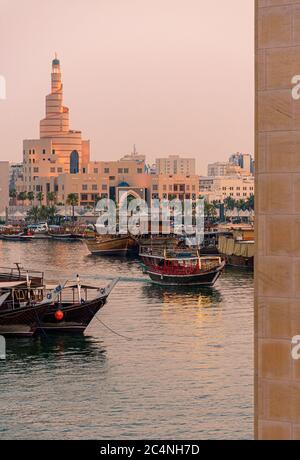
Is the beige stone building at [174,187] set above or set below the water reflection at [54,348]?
above


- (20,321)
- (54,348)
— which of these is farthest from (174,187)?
(54,348)

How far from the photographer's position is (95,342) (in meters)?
41.2

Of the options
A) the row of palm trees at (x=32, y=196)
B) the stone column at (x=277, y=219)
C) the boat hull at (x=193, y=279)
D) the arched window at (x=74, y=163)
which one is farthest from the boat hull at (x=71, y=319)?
the arched window at (x=74, y=163)

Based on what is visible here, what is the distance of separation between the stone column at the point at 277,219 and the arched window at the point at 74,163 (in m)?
181

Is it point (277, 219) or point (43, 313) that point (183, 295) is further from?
point (277, 219)

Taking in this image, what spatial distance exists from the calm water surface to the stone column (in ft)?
41.6

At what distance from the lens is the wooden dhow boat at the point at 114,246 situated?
347ft

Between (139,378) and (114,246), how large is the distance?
241ft

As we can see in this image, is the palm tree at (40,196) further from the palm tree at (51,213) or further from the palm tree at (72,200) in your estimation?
the palm tree at (72,200)

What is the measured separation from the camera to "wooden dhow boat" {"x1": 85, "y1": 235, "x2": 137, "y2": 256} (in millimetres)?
105625

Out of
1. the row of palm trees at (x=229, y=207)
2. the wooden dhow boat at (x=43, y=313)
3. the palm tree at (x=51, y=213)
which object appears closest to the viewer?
the wooden dhow boat at (x=43, y=313)
